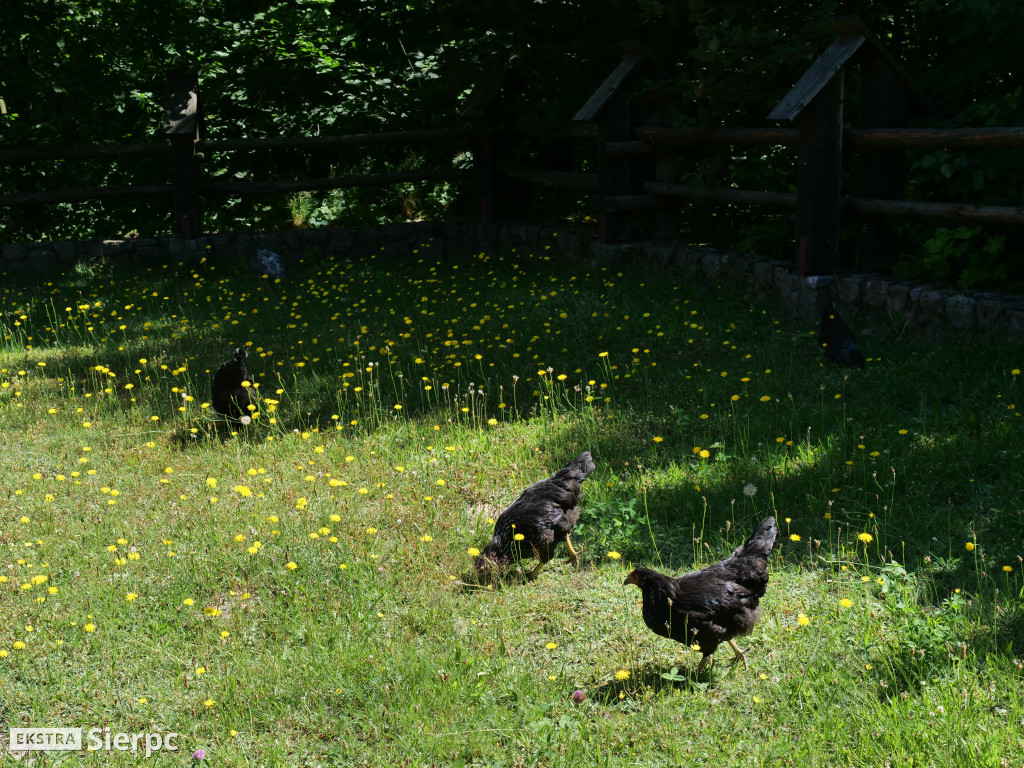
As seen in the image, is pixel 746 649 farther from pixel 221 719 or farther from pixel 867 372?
pixel 867 372

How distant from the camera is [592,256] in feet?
34.9

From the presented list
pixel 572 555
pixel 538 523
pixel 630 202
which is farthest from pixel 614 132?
pixel 538 523

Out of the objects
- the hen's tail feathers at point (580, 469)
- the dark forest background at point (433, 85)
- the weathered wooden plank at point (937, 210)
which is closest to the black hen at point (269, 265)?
the dark forest background at point (433, 85)

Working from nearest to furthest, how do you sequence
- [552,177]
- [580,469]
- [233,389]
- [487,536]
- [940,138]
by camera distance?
1. [580,469]
2. [487,536]
3. [233,389]
4. [940,138]
5. [552,177]

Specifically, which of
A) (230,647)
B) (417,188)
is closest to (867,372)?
(230,647)

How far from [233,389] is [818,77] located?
497 centimetres

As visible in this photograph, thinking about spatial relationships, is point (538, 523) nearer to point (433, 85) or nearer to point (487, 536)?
point (487, 536)

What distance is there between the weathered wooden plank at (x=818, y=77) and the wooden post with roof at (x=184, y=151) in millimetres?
7054

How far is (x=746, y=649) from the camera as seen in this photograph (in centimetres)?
368

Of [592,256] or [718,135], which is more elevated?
[718,135]

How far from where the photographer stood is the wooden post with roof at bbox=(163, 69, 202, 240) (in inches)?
461

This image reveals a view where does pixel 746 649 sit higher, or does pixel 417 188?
pixel 417 188

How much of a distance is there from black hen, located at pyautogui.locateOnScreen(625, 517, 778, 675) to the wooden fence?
4.27 m

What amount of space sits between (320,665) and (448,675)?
47 centimetres
